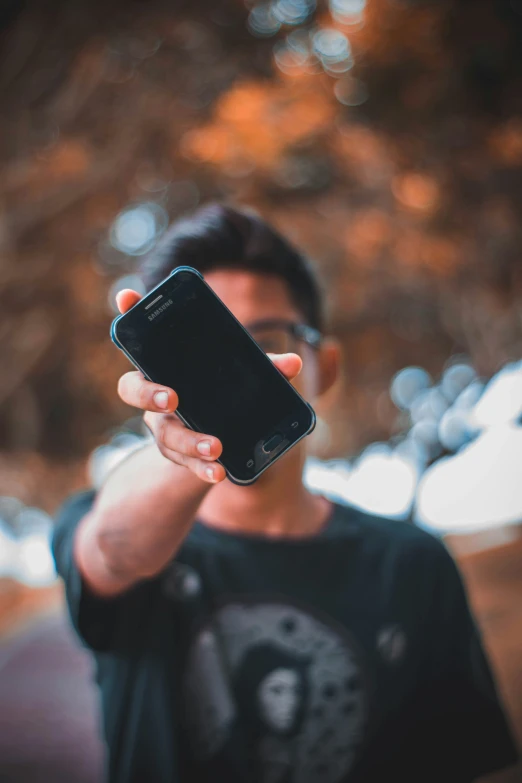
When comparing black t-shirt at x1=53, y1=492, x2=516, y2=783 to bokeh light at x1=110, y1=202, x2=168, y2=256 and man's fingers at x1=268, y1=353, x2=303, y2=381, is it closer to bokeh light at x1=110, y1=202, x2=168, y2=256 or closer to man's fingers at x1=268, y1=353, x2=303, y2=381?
man's fingers at x1=268, y1=353, x2=303, y2=381

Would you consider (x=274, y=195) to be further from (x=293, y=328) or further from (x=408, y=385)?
(x=408, y=385)

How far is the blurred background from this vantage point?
139 centimetres

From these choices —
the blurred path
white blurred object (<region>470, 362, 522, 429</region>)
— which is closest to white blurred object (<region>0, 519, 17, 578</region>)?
the blurred path

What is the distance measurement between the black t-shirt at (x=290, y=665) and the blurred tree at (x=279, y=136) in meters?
1.38

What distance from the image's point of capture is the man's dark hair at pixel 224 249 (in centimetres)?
58

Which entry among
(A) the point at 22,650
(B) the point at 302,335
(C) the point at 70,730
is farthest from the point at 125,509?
(A) the point at 22,650

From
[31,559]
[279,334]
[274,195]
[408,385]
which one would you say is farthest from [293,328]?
[408,385]

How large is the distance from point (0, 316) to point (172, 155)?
1.09 meters

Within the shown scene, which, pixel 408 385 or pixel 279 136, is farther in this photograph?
pixel 408 385

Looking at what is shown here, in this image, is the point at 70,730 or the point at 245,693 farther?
the point at 70,730

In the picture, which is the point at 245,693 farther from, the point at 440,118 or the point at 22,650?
the point at 22,650

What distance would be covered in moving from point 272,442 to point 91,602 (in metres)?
0.28

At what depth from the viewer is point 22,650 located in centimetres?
288

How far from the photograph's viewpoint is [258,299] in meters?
0.60
